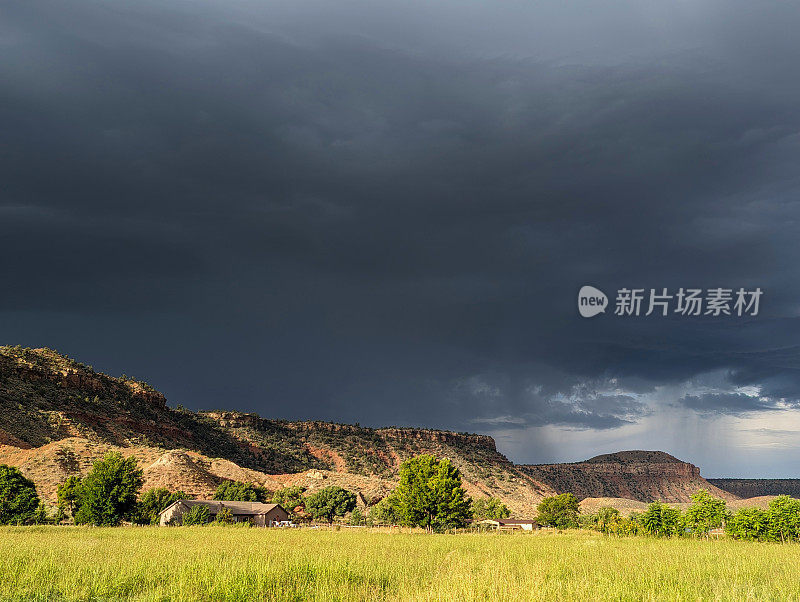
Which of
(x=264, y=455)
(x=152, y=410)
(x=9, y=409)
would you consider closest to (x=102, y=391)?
(x=152, y=410)

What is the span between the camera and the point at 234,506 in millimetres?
76125

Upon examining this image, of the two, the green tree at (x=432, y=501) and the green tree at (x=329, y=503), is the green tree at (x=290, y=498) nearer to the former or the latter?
the green tree at (x=329, y=503)

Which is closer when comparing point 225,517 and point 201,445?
point 225,517

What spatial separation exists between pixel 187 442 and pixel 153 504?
6091 centimetres

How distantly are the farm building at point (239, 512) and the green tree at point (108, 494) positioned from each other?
297 inches

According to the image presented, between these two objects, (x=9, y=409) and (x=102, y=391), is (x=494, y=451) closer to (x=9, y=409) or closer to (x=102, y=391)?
(x=102, y=391)

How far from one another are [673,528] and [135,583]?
56.8 metres

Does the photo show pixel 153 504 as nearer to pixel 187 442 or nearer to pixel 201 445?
pixel 187 442

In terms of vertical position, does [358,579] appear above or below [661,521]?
above

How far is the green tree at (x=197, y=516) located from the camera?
65125 millimetres

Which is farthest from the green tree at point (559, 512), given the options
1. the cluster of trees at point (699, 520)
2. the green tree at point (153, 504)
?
the green tree at point (153, 504)

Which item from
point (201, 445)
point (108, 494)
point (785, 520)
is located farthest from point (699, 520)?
point (201, 445)

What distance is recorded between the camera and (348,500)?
96875 millimetres

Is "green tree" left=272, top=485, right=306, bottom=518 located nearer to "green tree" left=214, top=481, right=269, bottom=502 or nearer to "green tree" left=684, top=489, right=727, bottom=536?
"green tree" left=214, top=481, right=269, bottom=502
